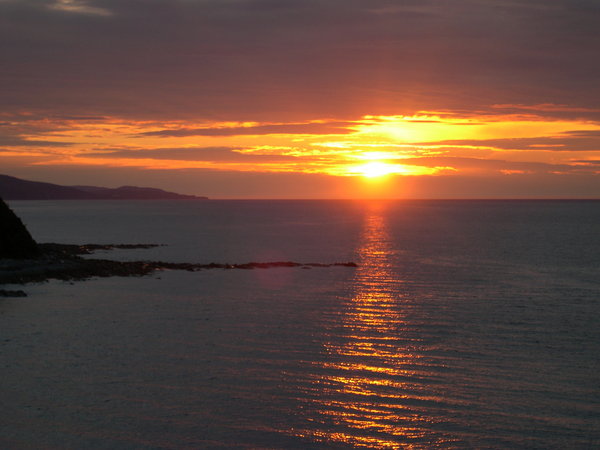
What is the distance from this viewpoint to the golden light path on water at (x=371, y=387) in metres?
14.2

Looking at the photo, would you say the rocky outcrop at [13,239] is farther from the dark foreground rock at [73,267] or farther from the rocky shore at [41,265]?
the dark foreground rock at [73,267]

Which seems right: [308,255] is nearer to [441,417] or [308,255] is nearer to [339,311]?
[339,311]

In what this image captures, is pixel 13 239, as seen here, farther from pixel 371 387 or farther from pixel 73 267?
pixel 371 387

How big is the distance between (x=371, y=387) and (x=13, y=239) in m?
38.3

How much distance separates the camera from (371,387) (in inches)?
696

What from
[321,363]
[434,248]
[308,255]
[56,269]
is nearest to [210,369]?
[321,363]

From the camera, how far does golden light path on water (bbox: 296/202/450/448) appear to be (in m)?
14.2

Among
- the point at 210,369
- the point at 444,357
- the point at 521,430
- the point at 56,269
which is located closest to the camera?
the point at 521,430

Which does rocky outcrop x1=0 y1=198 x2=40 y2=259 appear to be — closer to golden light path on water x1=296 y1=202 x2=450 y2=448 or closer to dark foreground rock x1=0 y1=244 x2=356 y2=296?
dark foreground rock x1=0 y1=244 x2=356 y2=296

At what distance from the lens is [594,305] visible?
112ft

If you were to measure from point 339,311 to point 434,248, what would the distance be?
4861cm

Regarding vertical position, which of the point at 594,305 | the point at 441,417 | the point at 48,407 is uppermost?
the point at 594,305

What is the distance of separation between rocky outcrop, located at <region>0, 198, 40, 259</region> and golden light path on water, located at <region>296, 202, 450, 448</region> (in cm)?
2923

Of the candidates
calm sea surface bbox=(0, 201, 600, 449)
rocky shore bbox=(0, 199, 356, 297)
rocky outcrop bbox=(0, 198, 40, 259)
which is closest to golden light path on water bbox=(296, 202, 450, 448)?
calm sea surface bbox=(0, 201, 600, 449)
